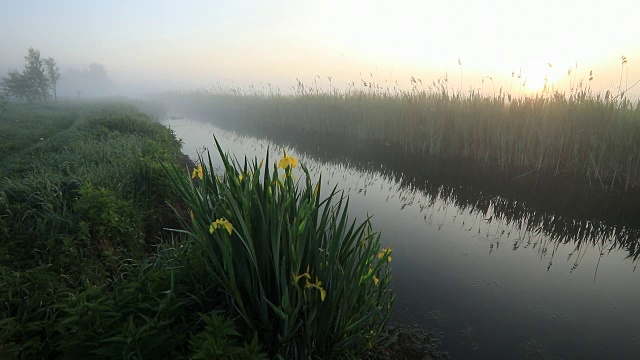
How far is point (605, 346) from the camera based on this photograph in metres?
2.51

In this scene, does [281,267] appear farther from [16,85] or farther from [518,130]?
[16,85]

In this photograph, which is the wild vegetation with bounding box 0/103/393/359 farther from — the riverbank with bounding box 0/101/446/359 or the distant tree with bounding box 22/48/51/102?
the distant tree with bounding box 22/48/51/102

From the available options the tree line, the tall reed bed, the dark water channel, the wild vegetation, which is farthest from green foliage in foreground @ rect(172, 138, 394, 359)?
the tree line

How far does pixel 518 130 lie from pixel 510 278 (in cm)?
517

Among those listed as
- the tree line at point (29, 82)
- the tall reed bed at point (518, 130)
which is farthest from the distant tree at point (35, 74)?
the tall reed bed at point (518, 130)

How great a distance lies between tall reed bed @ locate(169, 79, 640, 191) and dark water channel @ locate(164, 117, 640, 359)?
7.19 feet

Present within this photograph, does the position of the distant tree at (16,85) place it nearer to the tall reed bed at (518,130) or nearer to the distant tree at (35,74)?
the distant tree at (35,74)

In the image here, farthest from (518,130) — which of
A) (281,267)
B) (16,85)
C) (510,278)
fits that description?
(16,85)

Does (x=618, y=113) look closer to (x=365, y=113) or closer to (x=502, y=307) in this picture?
(x=502, y=307)

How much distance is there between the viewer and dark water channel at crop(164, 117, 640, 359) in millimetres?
2582

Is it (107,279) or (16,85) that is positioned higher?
(16,85)

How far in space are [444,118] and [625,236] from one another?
5226mm

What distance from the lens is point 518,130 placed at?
730 centimetres

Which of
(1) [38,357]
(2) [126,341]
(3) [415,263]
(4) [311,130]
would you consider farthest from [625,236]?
(4) [311,130]
